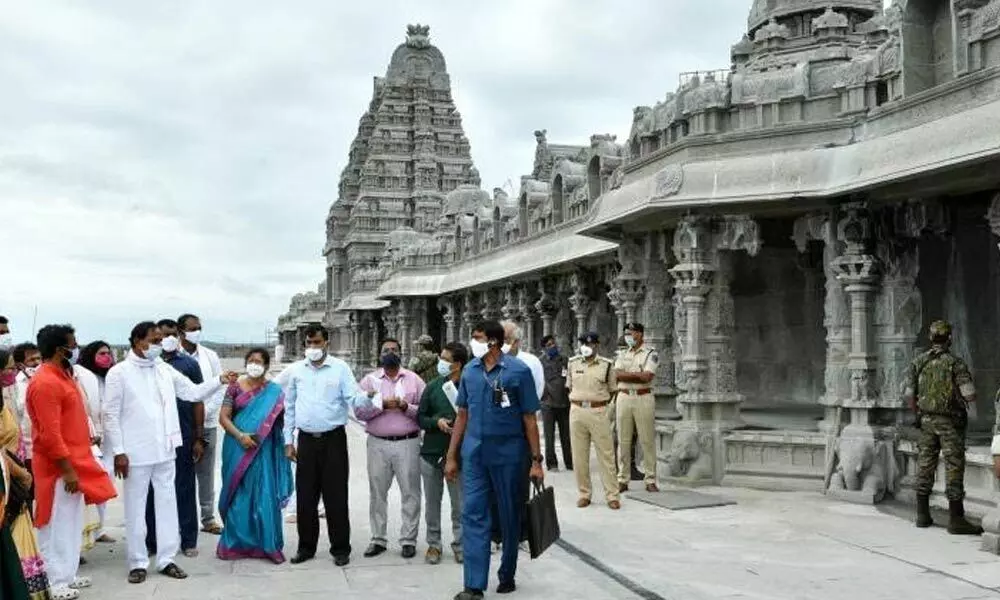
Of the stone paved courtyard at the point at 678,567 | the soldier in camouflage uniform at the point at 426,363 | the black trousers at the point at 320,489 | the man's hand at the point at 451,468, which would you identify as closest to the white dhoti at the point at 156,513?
the stone paved courtyard at the point at 678,567

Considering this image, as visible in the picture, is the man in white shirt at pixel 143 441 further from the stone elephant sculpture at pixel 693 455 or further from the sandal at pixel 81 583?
the stone elephant sculpture at pixel 693 455

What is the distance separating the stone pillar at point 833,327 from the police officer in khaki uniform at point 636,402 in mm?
1786

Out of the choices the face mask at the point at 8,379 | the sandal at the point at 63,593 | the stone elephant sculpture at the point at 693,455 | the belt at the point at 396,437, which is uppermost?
→ the face mask at the point at 8,379

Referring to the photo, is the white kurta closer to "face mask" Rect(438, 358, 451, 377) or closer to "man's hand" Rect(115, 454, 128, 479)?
"man's hand" Rect(115, 454, 128, 479)

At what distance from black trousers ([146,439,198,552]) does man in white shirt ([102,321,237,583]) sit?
54 centimetres

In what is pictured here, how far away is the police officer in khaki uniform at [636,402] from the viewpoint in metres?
10.0

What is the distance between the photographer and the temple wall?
40.4ft

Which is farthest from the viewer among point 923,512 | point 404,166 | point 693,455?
point 404,166

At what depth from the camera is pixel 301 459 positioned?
7.15 meters

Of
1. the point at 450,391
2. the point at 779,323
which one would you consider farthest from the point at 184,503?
the point at 779,323

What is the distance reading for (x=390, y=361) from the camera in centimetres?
743

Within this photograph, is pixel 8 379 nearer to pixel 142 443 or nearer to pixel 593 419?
pixel 142 443

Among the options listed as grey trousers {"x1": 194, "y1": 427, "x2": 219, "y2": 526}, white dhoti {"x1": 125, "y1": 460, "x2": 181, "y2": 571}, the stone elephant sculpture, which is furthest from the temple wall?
white dhoti {"x1": 125, "y1": 460, "x2": 181, "y2": 571}

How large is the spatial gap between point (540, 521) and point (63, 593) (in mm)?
3081
